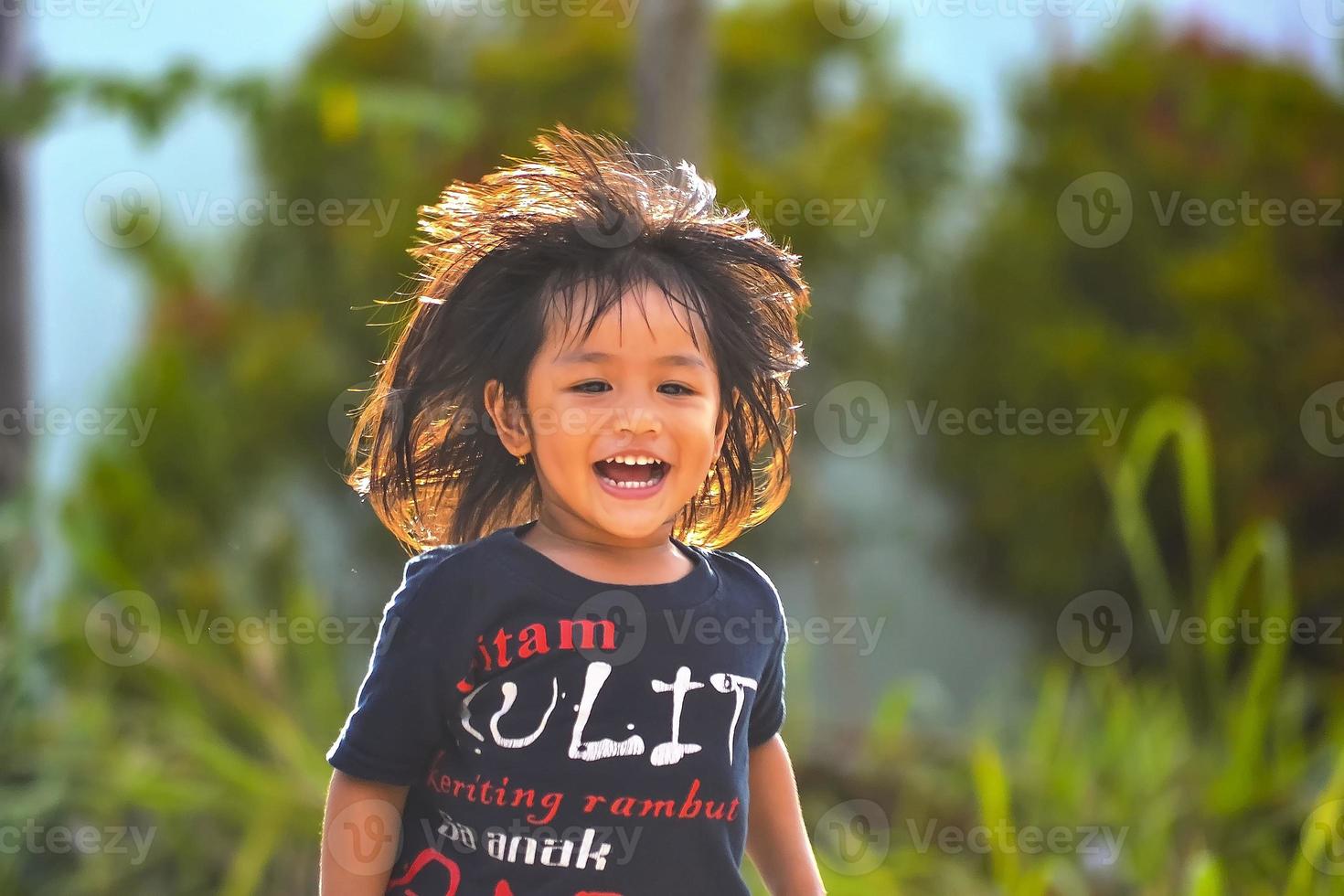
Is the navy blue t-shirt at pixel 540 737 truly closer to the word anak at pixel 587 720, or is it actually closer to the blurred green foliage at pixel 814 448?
the word anak at pixel 587 720

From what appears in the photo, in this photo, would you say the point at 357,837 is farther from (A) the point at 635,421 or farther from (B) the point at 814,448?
(B) the point at 814,448

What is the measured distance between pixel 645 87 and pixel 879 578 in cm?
343

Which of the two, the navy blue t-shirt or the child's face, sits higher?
the child's face

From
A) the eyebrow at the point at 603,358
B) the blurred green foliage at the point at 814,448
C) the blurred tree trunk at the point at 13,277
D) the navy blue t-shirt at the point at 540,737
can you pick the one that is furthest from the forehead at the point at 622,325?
the blurred tree trunk at the point at 13,277

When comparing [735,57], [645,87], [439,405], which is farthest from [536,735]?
[735,57]

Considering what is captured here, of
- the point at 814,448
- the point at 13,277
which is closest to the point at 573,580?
the point at 13,277

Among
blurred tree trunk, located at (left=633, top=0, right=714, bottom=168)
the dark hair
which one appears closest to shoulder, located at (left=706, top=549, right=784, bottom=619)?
the dark hair

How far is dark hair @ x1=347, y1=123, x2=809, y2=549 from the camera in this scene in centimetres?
160

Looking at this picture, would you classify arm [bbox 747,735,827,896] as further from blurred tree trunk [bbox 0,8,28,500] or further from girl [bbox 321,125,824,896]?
blurred tree trunk [bbox 0,8,28,500]

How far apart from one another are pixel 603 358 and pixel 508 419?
0.52 feet

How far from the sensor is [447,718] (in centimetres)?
150

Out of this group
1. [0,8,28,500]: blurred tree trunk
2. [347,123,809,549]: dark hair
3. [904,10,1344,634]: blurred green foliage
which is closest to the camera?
[347,123,809,549]: dark hair

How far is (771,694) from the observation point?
1.67m

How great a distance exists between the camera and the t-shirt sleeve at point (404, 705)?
147 cm
